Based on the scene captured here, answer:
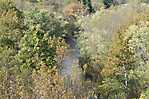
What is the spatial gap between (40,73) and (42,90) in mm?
2275

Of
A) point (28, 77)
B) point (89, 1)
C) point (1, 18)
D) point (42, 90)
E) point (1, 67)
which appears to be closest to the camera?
point (42, 90)

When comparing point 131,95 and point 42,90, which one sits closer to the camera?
point 42,90

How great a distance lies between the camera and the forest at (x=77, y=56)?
21.2 meters

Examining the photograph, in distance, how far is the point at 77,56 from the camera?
124 feet

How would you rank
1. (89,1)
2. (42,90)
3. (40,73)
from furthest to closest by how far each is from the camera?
1. (89,1)
2. (40,73)
3. (42,90)

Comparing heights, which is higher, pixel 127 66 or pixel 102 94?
pixel 127 66

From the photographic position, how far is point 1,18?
33094mm

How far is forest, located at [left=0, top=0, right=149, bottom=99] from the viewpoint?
833 inches

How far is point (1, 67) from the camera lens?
26656 millimetres

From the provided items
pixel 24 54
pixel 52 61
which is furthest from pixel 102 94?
pixel 24 54

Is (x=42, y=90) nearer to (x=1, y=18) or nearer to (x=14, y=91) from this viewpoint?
(x=14, y=91)

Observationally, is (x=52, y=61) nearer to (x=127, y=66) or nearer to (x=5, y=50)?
(x=5, y=50)

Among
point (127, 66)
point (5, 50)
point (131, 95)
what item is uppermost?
point (5, 50)

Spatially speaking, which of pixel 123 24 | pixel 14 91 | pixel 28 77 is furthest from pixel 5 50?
pixel 123 24
